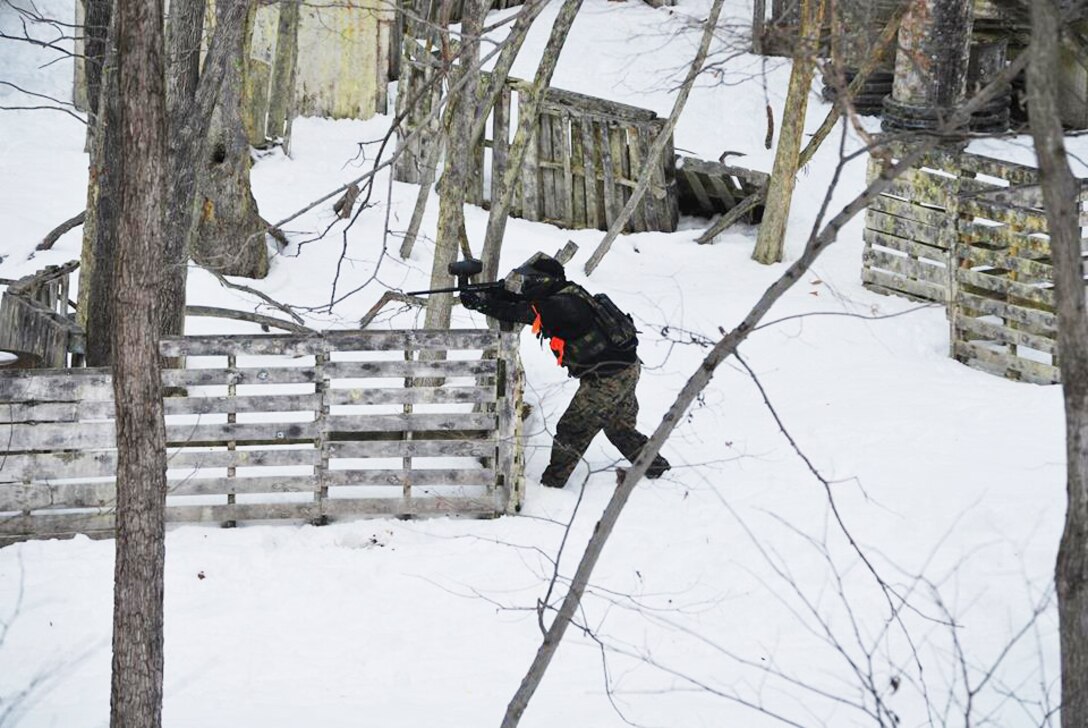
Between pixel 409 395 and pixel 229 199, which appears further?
pixel 229 199

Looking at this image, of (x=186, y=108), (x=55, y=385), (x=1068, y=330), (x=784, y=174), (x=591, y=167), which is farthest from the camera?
(x=591, y=167)

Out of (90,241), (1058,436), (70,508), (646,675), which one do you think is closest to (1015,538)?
(1058,436)

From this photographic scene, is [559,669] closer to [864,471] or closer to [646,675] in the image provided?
[646,675]

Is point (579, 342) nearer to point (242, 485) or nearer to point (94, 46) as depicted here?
point (242, 485)

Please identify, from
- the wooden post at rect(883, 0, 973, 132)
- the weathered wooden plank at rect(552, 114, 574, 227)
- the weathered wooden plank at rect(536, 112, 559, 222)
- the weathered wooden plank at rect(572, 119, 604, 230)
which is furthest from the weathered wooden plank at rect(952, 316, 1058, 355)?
the weathered wooden plank at rect(536, 112, 559, 222)

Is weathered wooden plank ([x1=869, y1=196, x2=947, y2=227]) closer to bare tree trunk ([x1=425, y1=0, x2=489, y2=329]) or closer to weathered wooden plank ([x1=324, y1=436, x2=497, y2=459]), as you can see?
bare tree trunk ([x1=425, y1=0, x2=489, y2=329])

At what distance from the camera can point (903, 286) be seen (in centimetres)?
1262

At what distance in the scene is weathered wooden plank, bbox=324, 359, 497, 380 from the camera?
8.62m

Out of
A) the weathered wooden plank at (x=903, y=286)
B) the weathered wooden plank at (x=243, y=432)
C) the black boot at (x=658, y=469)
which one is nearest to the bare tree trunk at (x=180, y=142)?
the weathered wooden plank at (x=243, y=432)

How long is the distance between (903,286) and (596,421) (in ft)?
15.3

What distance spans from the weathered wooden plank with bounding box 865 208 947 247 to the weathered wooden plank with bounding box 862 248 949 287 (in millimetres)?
198

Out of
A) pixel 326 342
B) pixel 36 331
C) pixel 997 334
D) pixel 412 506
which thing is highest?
pixel 997 334

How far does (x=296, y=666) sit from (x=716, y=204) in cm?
930

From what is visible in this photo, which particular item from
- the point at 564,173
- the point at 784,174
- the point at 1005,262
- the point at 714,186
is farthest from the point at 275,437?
the point at 714,186
